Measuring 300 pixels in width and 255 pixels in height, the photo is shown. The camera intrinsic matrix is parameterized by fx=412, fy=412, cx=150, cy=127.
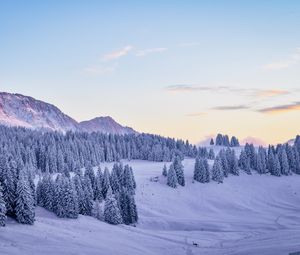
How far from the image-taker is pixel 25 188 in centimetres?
6956

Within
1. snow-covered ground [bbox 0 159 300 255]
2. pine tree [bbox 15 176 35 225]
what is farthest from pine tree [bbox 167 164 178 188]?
pine tree [bbox 15 176 35 225]

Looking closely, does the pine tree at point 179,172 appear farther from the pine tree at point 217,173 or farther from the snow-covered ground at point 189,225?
the pine tree at point 217,173

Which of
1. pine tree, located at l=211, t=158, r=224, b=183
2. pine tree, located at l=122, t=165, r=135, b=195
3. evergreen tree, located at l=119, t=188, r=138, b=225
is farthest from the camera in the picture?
pine tree, located at l=211, t=158, r=224, b=183

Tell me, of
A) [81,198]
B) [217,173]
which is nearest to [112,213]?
[81,198]

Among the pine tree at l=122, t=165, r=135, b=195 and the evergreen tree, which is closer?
the evergreen tree

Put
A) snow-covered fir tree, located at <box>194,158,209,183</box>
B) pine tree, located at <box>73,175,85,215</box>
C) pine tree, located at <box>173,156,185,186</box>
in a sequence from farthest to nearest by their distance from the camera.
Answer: snow-covered fir tree, located at <box>194,158,209,183</box> → pine tree, located at <box>173,156,185,186</box> → pine tree, located at <box>73,175,85,215</box>

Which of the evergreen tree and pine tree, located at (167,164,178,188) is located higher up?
pine tree, located at (167,164,178,188)

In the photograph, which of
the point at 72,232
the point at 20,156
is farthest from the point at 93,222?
the point at 20,156

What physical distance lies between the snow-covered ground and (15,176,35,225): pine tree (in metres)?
1.61

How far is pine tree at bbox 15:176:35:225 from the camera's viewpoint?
66312 mm

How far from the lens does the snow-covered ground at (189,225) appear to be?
56969 millimetres

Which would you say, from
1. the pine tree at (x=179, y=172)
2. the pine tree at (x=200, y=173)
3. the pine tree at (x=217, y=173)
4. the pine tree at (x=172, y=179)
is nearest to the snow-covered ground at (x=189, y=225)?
the pine tree at (x=172, y=179)

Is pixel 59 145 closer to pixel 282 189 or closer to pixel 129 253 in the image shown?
pixel 282 189

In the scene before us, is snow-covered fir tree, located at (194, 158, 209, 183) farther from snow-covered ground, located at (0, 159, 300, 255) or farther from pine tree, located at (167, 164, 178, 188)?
pine tree, located at (167, 164, 178, 188)
